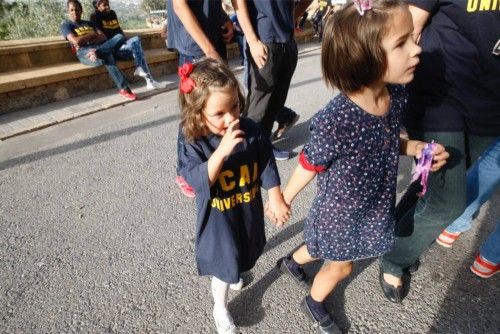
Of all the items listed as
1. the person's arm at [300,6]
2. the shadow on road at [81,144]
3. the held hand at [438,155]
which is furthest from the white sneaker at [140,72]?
the held hand at [438,155]

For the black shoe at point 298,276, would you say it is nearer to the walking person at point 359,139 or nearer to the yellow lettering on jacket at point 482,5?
the walking person at point 359,139

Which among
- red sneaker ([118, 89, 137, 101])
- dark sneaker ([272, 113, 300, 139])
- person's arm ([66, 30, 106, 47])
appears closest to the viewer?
dark sneaker ([272, 113, 300, 139])

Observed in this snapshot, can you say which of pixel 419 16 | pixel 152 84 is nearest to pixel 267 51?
pixel 419 16

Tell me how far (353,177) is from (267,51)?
1642 millimetres

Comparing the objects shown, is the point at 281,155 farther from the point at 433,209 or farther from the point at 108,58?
the point at 108,58

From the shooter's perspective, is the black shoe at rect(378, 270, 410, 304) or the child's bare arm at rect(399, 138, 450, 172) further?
the black shoe at rect(378, 270, 410, 304)

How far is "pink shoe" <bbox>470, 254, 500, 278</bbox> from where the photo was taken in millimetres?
1858

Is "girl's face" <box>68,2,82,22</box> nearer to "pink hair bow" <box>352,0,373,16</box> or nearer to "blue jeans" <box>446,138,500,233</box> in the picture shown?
"pink hair bow" <box>352,0,373,16</box>

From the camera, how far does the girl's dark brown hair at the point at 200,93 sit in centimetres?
127

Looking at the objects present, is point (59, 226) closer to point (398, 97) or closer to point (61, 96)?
point (398, 97)

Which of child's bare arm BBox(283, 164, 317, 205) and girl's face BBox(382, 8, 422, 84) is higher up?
girl's face BBox(382, 8, 422, 84)

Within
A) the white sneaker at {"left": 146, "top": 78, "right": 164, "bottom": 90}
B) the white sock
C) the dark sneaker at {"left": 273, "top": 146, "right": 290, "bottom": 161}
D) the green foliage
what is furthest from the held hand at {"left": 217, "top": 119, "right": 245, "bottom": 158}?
the green foliage

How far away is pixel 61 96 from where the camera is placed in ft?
16.3

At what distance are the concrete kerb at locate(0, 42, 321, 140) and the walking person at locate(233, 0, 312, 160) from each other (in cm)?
273
